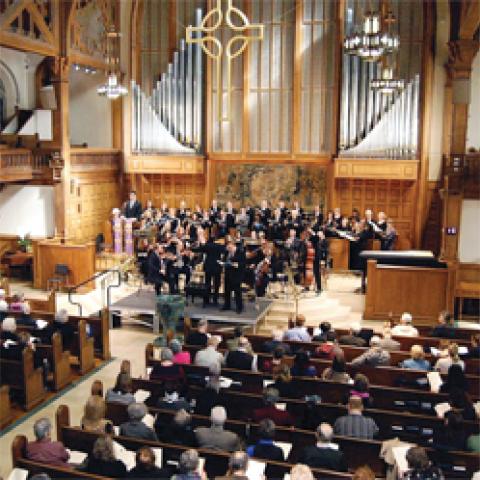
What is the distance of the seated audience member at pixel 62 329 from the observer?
10039mm

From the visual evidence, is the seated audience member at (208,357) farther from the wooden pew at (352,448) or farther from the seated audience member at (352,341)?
the seated audience member at (352,341)

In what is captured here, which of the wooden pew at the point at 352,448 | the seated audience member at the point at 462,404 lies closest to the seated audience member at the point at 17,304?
the wooden pew at the point at 352,448

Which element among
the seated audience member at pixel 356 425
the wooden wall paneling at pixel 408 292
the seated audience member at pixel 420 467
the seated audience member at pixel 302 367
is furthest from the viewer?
the wooden wall paneling at pixel 408 292

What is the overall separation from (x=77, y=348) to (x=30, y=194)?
27.2ft

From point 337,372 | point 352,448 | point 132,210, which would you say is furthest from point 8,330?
point 132,210

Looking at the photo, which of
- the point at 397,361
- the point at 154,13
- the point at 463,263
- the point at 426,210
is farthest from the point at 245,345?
the point at 154,13

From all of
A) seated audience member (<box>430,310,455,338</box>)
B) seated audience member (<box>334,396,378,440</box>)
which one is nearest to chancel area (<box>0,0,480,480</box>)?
seated audience member (<box>334,396,378,440</box>)

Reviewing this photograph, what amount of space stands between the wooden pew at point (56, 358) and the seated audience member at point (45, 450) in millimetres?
3553

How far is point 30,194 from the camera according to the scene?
17.4m

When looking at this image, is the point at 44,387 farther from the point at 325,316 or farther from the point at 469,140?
the point at 469,140

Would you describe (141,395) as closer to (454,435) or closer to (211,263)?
(454,435)

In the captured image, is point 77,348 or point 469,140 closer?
point 77,348

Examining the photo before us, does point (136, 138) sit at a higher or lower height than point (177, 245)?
higher

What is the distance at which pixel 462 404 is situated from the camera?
6.74m
